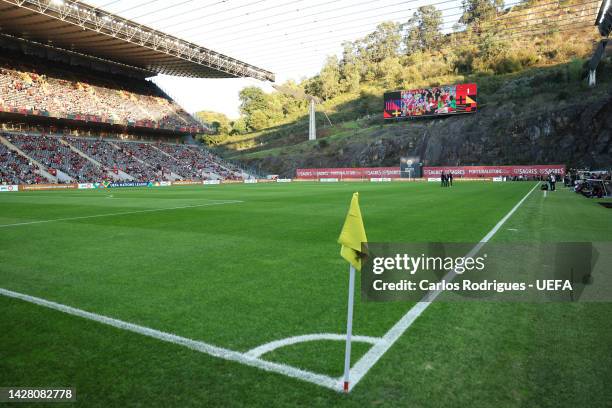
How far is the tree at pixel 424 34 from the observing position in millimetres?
100344

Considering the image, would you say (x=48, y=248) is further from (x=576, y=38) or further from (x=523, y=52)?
(x=576, y=38)

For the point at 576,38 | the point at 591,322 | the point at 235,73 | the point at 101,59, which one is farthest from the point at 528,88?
the point at 591,322

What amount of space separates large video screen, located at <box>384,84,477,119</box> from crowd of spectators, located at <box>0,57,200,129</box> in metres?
37.8

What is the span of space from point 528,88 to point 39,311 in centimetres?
8239

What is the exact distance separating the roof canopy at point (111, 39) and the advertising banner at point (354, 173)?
63.6 ft

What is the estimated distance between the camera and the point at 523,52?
280 ft

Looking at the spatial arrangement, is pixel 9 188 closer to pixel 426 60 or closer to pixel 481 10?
pixel 426 60

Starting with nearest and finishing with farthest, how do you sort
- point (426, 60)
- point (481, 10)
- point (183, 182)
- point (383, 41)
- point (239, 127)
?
1. point (183, 182)
2. point (481, 10)
3. point (426, 60)
4. point (239, 127)
5. point (383, 41)

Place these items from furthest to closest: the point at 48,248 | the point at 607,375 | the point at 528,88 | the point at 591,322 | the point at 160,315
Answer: the point at 528,88, the point at 48,248, the point at 160,315, the point at 591,322, the point at 607,375

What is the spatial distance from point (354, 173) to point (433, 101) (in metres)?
20.1

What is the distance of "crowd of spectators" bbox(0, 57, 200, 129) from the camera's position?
5159 cm

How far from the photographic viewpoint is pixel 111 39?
51.0 meters

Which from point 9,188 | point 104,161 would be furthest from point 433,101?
point 9,188

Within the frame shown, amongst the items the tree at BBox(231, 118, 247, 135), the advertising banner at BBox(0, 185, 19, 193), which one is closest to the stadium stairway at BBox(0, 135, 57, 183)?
the advertising banner at BBox(0, 185, 19, 193)
